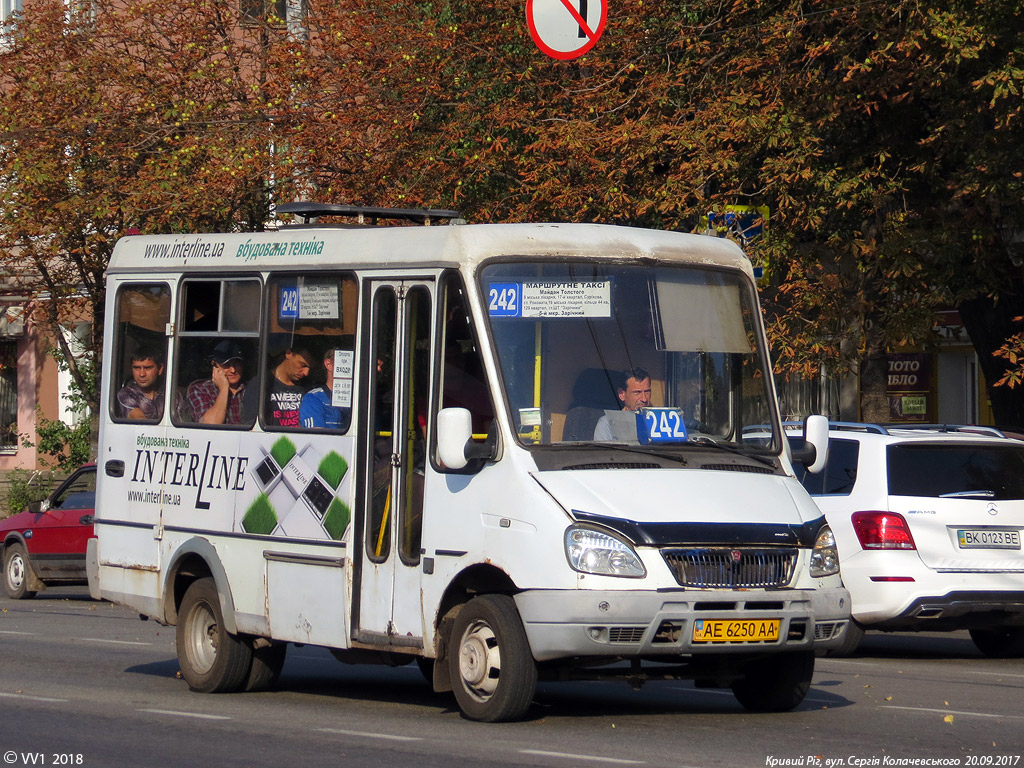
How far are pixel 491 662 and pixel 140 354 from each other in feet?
13.3

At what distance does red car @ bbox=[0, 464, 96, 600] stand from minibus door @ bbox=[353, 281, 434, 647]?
443 inches

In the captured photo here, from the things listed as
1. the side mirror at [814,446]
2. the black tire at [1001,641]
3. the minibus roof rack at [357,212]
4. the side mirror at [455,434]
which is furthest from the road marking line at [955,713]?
the minibus roof rack at [357,212]

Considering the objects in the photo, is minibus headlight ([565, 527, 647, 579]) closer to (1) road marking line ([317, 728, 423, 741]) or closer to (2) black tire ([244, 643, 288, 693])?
(1) road marking line ([317, 728, 423, 741])

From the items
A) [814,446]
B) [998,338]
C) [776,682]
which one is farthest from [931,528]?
[998,338]

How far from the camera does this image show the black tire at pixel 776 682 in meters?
9.48

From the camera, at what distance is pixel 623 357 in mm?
9398

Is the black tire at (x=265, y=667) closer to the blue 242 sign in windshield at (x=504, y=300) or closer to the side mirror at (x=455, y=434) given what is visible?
the side mirror at (x=455, y=434)

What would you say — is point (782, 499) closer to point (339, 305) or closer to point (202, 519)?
point (339, 305)

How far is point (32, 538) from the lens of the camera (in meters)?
20.7

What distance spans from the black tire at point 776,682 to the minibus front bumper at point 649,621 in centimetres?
73

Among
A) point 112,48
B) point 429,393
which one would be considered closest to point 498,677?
point 429,393

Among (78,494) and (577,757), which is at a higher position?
(78,494)

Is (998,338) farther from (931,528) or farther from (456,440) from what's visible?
(456,440)

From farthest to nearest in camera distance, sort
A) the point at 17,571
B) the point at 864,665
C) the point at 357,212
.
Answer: the point at 17,571, the point at 864,665, the point at 357,212
